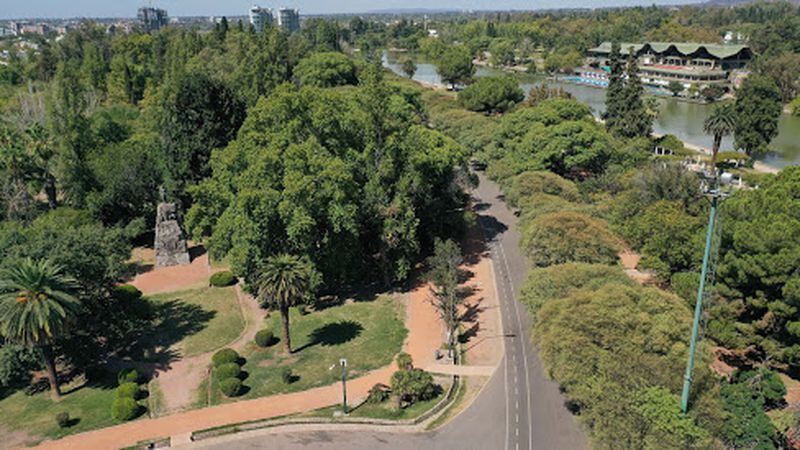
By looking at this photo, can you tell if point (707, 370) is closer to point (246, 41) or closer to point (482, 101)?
point (482, 101)

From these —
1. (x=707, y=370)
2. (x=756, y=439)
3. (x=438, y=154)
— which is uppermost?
(x=438, y=154)

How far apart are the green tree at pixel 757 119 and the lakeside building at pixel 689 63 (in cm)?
5171

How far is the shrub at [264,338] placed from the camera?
3928 cm

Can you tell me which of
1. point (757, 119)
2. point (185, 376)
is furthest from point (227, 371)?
point (757, 119)

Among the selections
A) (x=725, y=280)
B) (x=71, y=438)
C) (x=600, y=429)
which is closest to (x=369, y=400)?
(x=600, y=429)

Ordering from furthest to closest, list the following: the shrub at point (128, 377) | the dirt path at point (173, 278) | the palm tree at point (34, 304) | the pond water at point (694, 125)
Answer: the pond water at point (694, 125) → the dirt path at point (173, 278) → the shrub at point (128, 377) → the palm tree at point (34, 304)

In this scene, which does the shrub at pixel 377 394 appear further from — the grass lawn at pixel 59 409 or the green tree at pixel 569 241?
the green tree at pixel 569 241

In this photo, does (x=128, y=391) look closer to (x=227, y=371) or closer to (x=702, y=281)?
(x=227, y=371)

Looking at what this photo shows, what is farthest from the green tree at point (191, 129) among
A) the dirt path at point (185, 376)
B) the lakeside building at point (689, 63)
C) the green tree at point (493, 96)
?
the lakeside building at point (689, 63)

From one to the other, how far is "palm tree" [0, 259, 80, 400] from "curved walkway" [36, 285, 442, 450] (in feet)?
18.4

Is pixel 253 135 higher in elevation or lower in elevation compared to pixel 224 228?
higher

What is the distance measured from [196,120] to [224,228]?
22.5 m

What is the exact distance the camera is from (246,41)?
105125mm

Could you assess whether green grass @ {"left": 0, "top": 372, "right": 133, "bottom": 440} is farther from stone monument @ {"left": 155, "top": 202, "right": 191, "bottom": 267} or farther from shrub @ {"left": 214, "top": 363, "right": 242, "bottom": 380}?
stone monument @ {"left": 155, "top": 202, "right": 191, "bottom": 267}
